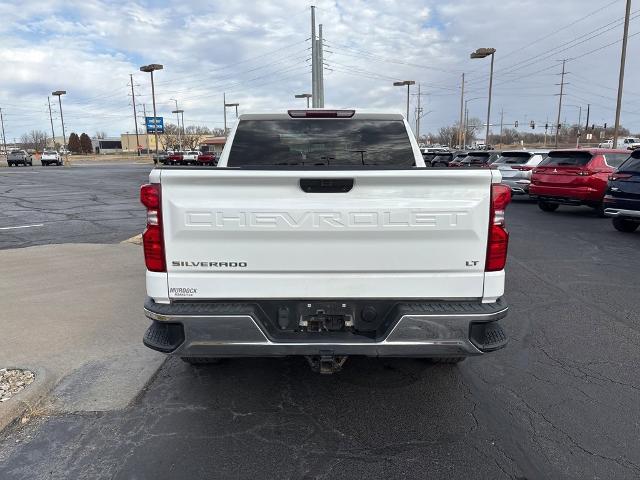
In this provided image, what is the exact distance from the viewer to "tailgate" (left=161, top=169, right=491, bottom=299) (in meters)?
2.83

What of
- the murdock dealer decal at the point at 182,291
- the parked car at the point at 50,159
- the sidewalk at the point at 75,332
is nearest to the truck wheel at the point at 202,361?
the sidewalk at the point at 75,332

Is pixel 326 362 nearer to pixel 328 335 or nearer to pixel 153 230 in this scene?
pixel 328 335

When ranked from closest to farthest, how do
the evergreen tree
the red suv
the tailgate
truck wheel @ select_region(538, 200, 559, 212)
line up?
the tailgate, the red suv, truck wheel @ select_region(538, 200, 559, 212), the evergreen tree

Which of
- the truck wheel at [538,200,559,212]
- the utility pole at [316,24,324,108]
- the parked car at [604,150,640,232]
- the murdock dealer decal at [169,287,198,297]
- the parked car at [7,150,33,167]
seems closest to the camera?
the murdock dealer decal at [169,287,198,297]

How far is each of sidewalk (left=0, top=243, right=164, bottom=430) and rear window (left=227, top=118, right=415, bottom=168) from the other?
2038 millimetres

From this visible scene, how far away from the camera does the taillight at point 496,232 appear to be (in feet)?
9.56

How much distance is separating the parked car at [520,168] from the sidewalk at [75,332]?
13659 mm

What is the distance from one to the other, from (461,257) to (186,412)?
2178mm

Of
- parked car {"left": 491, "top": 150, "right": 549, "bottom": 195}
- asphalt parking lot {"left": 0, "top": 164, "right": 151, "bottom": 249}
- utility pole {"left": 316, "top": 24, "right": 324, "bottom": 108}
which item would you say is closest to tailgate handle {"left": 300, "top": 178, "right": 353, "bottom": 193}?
asphalt parking lot {"left": 0, "top": 164, "right": 151, "bottom": 249}

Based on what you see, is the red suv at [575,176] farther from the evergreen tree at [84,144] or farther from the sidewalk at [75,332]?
the evergreen tree at [84,144]

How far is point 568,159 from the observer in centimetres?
1332

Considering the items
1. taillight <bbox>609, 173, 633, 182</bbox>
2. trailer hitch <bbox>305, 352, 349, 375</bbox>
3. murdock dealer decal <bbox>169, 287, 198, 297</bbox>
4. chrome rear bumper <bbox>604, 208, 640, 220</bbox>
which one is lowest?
chrome rear bumper <bbox>604, 208, 640, 220</bbox>

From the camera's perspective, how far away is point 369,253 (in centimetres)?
291

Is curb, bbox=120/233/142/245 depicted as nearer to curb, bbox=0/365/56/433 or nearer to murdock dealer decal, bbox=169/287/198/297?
curb, bbox=0/365/56/433
